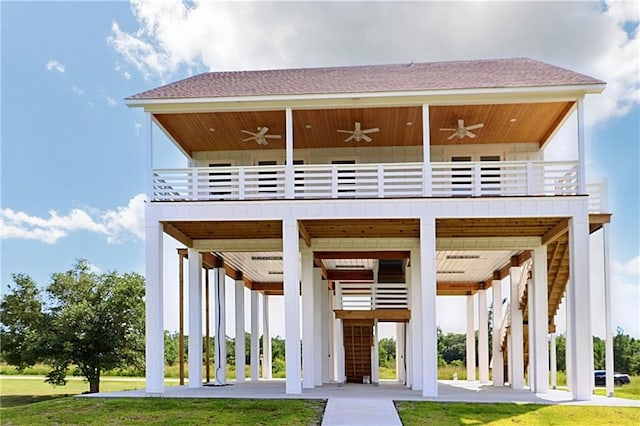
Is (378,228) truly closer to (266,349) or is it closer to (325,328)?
(325,328)

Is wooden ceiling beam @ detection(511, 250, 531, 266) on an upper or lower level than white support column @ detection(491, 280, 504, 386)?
upper

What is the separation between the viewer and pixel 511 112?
742 inches

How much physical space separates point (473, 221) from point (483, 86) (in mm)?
3376

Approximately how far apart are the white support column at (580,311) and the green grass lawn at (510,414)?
4.45 ft

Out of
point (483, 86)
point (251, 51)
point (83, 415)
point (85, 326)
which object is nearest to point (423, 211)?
point (483, 86)

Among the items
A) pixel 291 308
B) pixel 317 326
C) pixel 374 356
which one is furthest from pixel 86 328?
pixel 291 308

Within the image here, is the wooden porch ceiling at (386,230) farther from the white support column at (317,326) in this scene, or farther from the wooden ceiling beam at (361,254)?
the white support column at (317,326)

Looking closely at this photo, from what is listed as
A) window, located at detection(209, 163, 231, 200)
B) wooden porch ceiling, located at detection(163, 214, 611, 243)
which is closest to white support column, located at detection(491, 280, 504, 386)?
wooden porch ceiling, located at detection(163, 214, 611, 243)

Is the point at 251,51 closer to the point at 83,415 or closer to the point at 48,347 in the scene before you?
the point at 48,347

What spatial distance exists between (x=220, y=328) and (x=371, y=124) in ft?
28.3

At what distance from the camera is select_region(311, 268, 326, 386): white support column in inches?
838

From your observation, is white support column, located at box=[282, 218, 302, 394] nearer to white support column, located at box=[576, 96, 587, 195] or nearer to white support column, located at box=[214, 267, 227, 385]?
white support column, located at box=[214, 267, 227, 385]

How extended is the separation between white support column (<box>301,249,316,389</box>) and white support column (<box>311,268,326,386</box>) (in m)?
0.69

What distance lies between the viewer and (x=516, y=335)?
21984 mm
